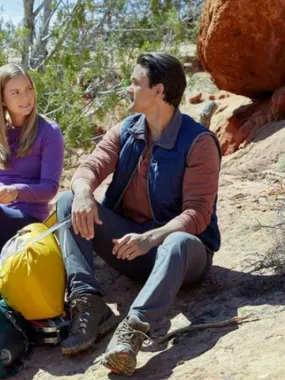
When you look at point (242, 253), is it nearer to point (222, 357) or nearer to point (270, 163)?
point (222, 357)

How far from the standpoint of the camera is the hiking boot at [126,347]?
2.71 m

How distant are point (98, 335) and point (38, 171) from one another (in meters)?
1.09

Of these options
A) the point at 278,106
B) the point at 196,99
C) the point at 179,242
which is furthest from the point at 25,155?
the point at 196,99

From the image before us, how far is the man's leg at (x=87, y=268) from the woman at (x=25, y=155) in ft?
1.59

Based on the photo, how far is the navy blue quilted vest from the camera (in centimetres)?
331

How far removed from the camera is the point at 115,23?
36.3 ft

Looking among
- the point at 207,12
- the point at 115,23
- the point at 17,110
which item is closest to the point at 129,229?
the point at 17,110

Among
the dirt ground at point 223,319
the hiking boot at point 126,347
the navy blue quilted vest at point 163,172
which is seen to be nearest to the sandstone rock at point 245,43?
the dirt ground at point 223,319

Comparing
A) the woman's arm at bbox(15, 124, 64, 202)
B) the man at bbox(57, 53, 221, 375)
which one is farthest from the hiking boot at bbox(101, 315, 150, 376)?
the woman's arm at bbox(15, 124, 64, 202)

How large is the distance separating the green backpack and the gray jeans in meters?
0.26

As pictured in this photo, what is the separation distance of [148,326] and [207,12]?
6406 millimetres

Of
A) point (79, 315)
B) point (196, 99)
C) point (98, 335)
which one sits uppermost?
point (79, 315)

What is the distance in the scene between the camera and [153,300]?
9.36 feet

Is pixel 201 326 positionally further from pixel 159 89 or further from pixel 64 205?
pixel 159 89
